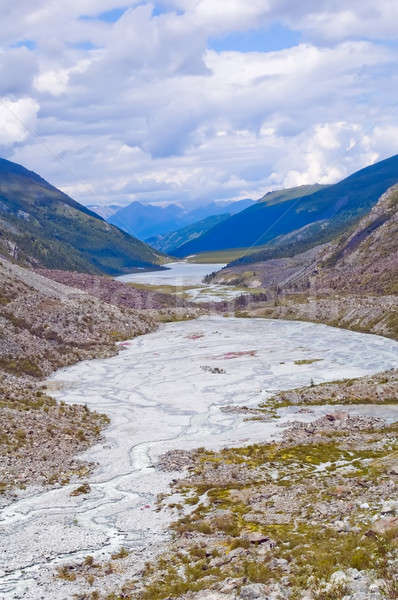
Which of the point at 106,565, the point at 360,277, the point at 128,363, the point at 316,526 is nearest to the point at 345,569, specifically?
the point at 316,526

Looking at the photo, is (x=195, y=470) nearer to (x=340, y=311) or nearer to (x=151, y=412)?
(x=151, y=412)

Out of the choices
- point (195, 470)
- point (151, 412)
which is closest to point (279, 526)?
point (195, 470)

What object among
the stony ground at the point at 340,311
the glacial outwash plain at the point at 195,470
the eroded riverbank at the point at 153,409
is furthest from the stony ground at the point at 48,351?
the stony ground at the point at 340,311

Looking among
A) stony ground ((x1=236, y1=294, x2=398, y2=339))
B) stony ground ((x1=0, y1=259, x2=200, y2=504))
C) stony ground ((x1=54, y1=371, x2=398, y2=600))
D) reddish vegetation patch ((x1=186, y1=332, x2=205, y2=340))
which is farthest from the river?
stony ground ((x1=236, y1=294, x2=398, y2=339))

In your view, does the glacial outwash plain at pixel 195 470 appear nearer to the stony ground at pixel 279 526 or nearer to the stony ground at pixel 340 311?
the stony ground at pixel 279 526

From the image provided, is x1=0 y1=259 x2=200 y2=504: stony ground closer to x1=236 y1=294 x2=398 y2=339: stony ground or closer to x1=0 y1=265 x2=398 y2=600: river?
x1=0 y1=265 x2=398 y2=600: river

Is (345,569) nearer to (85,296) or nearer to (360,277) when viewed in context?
(85,296)
